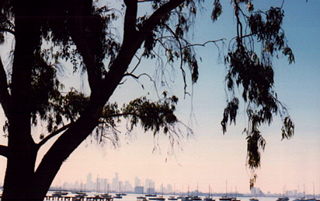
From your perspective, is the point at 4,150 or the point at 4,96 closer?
the point at 4,150

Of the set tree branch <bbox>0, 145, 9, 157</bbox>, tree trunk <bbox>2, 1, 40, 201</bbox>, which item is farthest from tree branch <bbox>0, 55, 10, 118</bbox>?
tree branch <bbox>0, 145, 9, 157</bbox>

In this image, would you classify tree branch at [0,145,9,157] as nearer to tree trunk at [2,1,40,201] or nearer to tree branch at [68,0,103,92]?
tree trunk at [2,1,40,201]

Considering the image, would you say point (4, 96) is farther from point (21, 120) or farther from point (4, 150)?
point (4, 150)

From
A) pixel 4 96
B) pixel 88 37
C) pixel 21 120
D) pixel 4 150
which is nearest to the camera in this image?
pixel 4 150

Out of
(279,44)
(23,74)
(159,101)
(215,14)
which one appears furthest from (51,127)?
(279,44)

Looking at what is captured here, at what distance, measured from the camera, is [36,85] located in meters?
8.45

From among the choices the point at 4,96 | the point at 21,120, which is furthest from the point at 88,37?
the point at 21,120

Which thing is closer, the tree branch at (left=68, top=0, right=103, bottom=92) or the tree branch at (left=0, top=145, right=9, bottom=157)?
the tree branch at (left=0, top=145, right=9, bottom=157)

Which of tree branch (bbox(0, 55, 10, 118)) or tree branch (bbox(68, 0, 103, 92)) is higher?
tree branch (bbox(68, 0, 103, 92))

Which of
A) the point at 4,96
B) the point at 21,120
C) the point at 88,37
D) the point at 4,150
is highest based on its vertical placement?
the point at 88,37

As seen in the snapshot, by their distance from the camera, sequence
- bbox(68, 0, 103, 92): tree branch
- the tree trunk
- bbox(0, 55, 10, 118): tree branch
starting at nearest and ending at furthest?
1. the tree trunk
2. bbox(0, 55, 10, 118): tree branch
3. bbox(68, 0, 103, 92): tree branch

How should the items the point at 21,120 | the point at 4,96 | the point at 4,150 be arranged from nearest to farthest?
the point at 4,150 < the point at 21,120 < the point at 4,96

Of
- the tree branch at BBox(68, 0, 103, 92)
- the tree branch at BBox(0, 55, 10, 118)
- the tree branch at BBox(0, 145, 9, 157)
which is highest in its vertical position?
the tree branch at BBox(68, 0, 103, 92)

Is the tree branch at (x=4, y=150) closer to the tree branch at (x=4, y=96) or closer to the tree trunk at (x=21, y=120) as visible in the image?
the tree trunk at (x=21, y=120)
